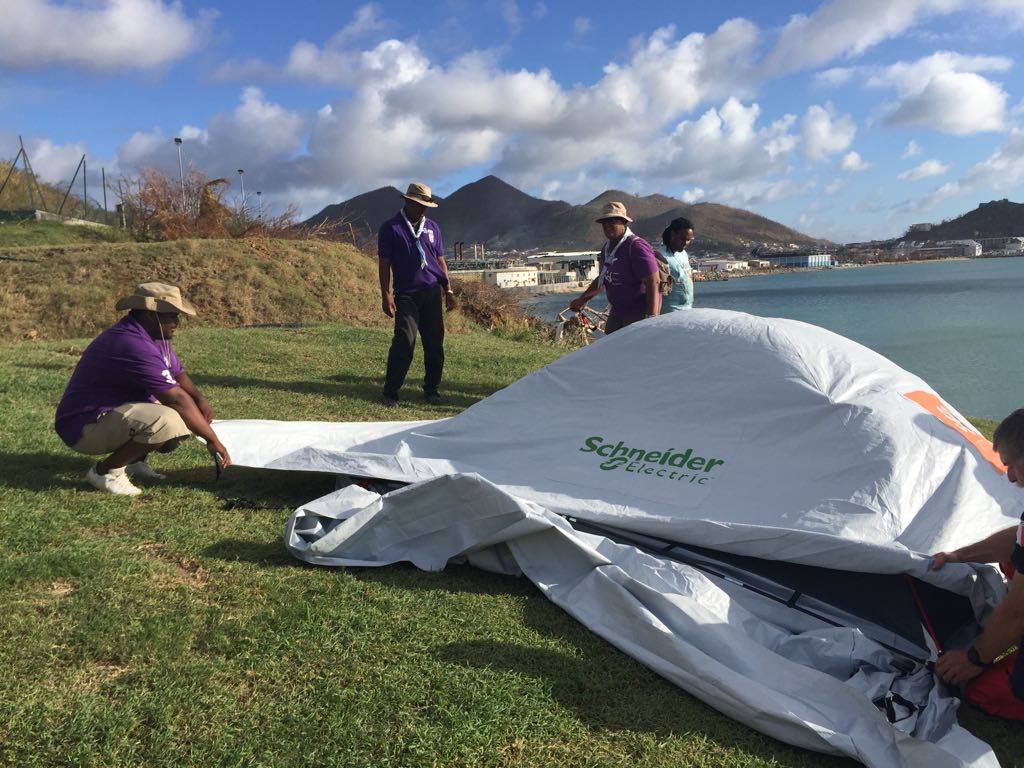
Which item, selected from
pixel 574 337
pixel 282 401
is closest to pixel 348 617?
pixel 282 401

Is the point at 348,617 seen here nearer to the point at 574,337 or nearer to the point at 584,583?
the point at 584,583

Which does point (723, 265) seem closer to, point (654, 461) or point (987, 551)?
point (654, 461)

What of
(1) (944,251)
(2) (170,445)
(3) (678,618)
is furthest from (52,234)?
(1) (944,251)

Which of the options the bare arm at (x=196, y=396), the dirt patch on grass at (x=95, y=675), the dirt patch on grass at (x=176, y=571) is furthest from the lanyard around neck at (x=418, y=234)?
the dirt patch on grass at (x=95, y=675)

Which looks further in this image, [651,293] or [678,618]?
[651,293]

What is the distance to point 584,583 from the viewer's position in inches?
125

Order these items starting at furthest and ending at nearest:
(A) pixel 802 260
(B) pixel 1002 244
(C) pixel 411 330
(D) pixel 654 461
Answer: (A) pixel 802 260
(B) pixel 1002 244
(C) pixel 411 330
(D) pixel 654 461

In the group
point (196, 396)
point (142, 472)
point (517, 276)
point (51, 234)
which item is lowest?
point (142, 472)

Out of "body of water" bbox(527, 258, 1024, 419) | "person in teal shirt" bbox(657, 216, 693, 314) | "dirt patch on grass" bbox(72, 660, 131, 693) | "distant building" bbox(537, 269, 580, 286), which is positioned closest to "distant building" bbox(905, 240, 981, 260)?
"body of water" bbox(527, 258, 1024, 419)

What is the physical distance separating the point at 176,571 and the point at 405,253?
4208 millimetres

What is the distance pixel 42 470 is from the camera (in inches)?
186

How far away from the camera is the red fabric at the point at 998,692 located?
8.29 ft

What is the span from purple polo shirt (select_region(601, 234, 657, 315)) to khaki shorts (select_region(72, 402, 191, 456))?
378 cm

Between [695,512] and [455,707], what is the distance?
1538mm
